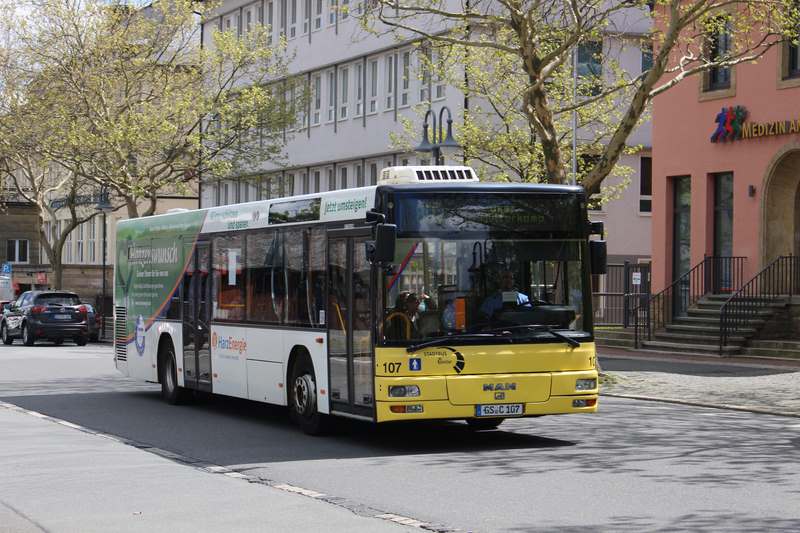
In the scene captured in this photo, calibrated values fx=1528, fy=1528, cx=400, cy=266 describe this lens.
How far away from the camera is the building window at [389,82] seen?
5622cm

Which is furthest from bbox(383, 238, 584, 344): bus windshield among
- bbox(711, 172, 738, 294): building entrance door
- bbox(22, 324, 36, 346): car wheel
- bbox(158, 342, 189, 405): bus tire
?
bbox(22, 324, 36, 346): car wheel

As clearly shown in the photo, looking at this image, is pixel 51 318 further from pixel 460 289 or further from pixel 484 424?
pixel 460 289

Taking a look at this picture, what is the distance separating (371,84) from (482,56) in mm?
17364

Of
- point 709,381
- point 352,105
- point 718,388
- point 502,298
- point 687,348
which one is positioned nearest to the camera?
point 502,298

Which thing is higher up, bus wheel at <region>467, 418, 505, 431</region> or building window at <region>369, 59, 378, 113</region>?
building window at <region>369, 59, 378, 113</region>

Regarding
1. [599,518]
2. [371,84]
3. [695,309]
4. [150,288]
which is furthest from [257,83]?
[599,518]

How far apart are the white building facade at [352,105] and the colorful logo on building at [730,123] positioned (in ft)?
46.8

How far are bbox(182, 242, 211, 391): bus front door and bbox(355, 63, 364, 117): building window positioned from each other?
38.2 meters

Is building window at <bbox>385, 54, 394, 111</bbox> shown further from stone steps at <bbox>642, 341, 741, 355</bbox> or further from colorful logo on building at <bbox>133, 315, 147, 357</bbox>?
colorful logo on building at <bbox>133, 315, 147, 357</bbox>

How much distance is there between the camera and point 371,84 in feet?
191

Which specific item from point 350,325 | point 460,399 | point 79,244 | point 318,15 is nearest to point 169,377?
point 350,325

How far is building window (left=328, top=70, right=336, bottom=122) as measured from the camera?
201ft

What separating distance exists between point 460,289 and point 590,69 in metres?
28.1

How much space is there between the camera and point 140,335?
23188 mm
